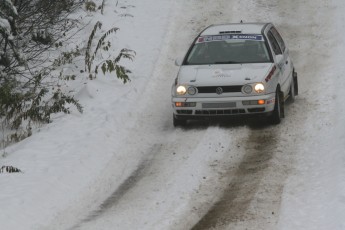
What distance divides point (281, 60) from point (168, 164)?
12.3ft

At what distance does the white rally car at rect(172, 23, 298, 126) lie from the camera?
1256 centimetres

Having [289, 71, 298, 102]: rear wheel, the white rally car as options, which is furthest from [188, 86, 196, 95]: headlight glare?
[289, 71, 298, 102]: rear wheel

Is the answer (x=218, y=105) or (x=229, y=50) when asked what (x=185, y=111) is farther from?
(x=229, y=50)

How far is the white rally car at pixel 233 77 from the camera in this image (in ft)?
41.2

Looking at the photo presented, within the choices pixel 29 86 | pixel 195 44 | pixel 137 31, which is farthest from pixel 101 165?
pixel 137 31

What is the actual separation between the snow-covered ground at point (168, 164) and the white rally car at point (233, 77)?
386 millimetres

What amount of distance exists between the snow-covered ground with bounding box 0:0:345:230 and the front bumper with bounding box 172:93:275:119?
29 centimetres

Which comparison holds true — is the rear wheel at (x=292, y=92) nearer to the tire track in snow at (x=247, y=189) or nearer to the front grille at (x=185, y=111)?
the tire track in snow at (x=247, y=189)

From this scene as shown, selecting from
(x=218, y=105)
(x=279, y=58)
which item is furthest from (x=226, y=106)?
(x=279, y=58)

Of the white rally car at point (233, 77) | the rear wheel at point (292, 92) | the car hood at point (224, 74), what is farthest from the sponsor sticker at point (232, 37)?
the rear wheel at point (292, 92)

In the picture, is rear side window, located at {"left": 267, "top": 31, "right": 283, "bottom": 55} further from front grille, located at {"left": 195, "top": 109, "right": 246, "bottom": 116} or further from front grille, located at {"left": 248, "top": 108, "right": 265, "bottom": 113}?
front grille, located at {"left": 195, "top": 109, "right": 246, "bottom": 116}

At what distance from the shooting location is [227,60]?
13500mm

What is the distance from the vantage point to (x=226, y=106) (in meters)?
12.6

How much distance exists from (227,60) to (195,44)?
92cm
